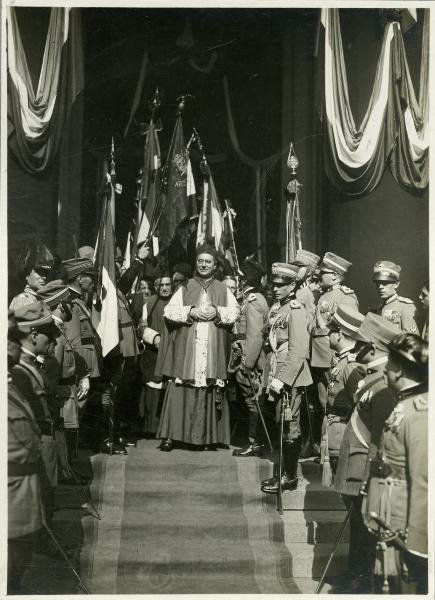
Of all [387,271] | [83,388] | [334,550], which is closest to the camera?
[334,550]

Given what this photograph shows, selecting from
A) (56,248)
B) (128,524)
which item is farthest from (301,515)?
(56,248)

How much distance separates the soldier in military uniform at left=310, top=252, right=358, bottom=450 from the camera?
16.9ft

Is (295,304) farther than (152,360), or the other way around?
(152,360)

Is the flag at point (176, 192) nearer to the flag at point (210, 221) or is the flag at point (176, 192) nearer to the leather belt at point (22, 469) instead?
the flag at point (210, 221)

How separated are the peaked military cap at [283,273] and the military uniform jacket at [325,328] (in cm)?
32

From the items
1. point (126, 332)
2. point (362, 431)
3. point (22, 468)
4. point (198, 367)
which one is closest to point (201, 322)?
point (198, 367)

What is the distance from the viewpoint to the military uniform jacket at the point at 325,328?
16.8 ft

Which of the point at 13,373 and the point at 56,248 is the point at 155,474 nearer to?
the point at 13,373

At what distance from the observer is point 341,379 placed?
4582 mm

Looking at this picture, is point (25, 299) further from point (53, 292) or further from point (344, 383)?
point (344, 383)

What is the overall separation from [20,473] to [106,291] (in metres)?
1.57

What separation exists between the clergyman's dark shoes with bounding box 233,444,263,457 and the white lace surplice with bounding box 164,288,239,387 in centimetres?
48

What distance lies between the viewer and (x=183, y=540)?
4523mm

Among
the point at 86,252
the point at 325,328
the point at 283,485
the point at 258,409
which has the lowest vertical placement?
the point at 283,485
